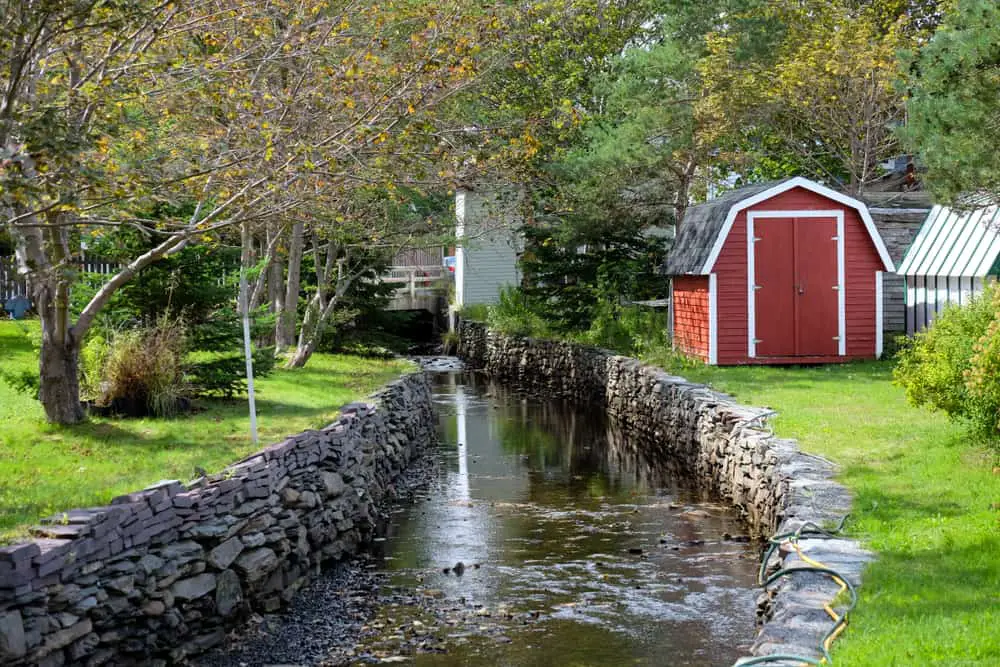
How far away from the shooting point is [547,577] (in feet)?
33.8

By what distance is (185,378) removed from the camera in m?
13.2

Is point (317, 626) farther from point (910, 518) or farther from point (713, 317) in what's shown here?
point (713, 317)

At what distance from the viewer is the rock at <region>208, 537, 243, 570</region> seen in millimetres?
8688

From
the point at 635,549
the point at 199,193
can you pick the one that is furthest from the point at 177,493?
the point at 635,549

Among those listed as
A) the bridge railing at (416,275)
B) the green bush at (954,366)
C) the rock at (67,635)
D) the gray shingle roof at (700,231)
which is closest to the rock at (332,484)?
the rock at (67,635)

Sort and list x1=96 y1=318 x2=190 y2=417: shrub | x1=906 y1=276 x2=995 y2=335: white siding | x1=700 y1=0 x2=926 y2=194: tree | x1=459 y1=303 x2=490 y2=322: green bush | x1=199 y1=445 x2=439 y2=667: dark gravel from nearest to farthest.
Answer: x1=199 y1=445 x2=439 y2=667: dark gravel < x1=96 y1=318 x2=190 y2=417: shrub < x1=906 y1=276 x2=995 y2=335: white siding < x1=700 y1=0 x2=926 y2=194: tree < x1=459 y1=303 x2=490 y2=322: green bush

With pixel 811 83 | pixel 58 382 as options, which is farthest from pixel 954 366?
→ pixel 811 83

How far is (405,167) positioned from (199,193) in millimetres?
3107

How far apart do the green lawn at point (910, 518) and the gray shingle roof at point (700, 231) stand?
407 cm

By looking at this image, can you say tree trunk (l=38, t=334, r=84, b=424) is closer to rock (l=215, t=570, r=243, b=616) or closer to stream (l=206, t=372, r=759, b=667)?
stream (l=206, t=372, r=759, b=667)

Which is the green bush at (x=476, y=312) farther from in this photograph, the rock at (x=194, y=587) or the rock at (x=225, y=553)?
the rock at (x=194, y=587)

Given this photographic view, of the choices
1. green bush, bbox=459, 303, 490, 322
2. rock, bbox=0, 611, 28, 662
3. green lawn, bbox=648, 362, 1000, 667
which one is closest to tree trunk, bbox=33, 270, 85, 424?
rock, bbox=0, 611, 28, 662

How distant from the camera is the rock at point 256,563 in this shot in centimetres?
906

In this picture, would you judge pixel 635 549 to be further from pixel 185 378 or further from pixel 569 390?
pixel 569 390
